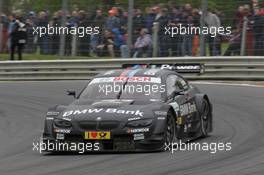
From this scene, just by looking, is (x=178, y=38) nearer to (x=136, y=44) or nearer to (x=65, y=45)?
(x=136, y=44)

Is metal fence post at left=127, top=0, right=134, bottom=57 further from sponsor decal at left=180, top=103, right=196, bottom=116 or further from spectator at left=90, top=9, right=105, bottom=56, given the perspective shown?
sponsor decal at left=180, top=103, right=196, bottom=116

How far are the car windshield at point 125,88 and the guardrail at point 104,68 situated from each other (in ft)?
30.7

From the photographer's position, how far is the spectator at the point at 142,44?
894 inches

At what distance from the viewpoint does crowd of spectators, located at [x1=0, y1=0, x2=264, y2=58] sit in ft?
70.1

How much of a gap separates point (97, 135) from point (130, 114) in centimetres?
56

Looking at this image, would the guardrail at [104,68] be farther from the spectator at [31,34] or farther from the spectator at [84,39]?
the spectator at [31,34]

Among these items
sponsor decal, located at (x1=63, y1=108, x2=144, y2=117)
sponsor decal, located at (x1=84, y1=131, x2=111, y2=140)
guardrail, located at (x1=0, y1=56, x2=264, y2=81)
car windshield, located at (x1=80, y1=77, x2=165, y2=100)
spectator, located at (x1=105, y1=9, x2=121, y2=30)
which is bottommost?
guardrail, located at (x1=0, y1=56, x2=264, y2=81)

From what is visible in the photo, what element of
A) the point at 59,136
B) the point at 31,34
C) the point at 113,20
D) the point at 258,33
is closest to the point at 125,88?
the point at 59,136

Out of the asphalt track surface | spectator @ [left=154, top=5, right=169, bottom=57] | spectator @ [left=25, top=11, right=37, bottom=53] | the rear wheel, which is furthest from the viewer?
spectator @ [left=25, top=11, right=37, bottom=53]

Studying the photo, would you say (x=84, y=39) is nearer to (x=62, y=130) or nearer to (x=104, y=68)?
(x=104, y=68)

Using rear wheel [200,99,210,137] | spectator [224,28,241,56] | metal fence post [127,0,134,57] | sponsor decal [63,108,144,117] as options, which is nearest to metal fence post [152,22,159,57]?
metal fence post [127,0,134,57]

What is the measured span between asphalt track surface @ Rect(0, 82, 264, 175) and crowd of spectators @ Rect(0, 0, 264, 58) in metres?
2.04

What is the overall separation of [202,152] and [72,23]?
13.3 metres

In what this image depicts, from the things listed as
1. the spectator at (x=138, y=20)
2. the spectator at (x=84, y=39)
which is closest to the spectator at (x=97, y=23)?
the spectator at (x=84, y=39)
